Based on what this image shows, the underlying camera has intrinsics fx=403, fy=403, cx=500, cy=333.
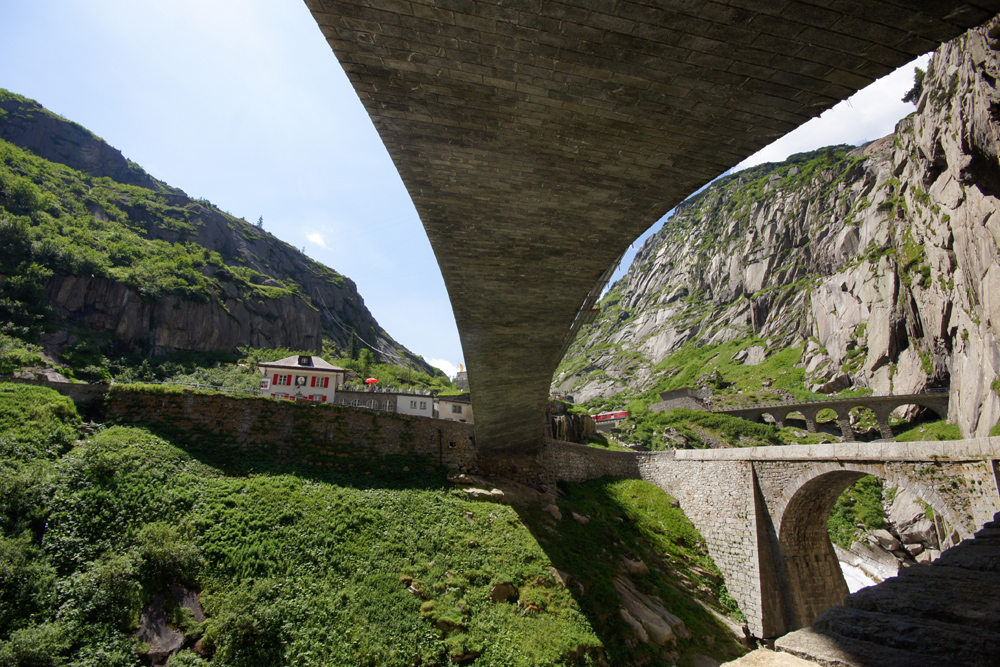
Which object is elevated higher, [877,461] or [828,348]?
[828,348]

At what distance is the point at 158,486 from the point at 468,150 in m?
14.6

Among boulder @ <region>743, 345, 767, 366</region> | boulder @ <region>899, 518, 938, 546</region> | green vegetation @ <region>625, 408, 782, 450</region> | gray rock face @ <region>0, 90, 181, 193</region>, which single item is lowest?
boulder @ <region>899, 518, 938, 546</region>

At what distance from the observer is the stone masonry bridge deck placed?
36.3 m

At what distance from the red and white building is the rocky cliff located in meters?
43.0

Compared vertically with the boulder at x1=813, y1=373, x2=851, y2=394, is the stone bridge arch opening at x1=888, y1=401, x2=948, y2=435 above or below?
below

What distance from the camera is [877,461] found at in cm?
1431

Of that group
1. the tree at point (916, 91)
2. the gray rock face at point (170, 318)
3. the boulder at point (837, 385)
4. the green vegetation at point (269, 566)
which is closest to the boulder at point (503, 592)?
the green vegetation at point (269, 566)

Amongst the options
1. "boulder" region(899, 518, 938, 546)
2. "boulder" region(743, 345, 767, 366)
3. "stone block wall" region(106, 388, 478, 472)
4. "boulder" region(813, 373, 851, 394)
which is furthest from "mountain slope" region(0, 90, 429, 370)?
"boulder" region(813, 373, 851, 394)

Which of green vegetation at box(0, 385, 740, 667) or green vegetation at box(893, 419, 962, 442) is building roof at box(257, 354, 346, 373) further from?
green vegetation at box(893, 419, 962, 442)

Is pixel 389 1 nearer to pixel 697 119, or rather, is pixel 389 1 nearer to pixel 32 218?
pixel 697 119

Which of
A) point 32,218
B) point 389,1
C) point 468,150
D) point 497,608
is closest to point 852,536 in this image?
point 497,608

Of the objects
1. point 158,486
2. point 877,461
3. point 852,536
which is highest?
point 877,461

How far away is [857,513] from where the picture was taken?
2712cm

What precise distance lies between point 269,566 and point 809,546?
2158cm
